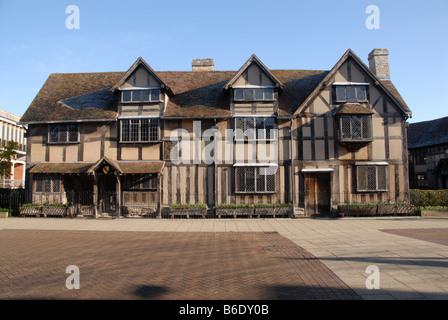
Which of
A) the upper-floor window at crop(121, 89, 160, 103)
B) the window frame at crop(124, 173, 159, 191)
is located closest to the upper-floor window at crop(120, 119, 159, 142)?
the upper-floor window at crop(121, 89, 160, 103)

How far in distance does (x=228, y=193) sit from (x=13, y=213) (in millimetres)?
13788

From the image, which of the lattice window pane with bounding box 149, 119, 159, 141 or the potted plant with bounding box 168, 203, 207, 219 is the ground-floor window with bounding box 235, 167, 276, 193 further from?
the lattice window pane with bounding box 149, 119, 159, 141

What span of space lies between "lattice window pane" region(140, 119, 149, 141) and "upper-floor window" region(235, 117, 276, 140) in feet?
18.4

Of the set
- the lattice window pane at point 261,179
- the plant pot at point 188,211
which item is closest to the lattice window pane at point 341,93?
the lattice window pane at point 261,179

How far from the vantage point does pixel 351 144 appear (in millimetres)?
18016

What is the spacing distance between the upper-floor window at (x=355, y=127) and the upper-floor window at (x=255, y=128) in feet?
13.4

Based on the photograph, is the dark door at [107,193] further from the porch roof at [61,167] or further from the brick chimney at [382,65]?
the brick chimney at [382,65]

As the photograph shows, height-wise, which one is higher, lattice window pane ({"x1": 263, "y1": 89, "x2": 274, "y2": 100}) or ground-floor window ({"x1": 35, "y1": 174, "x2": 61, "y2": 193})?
lattice window pane ({"x1": 263, "y1": 89, "x2": 274, "y2": 100})

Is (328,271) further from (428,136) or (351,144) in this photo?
(428,136)

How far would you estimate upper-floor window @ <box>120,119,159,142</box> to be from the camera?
18.8 meters

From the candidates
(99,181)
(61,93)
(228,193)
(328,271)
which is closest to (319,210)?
(228,193)

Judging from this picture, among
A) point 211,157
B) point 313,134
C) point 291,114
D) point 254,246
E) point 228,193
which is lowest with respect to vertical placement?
point 254,246
